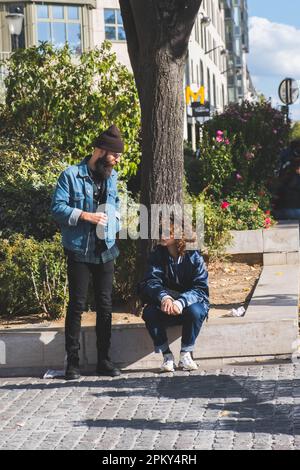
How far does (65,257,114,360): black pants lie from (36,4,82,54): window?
3531cm

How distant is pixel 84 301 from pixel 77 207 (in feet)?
2.42

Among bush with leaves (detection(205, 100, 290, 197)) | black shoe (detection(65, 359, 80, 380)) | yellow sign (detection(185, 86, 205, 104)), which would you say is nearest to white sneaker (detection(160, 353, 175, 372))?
black shoe (detection(65, 359, 80, 380))

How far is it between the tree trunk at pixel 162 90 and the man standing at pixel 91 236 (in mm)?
1149

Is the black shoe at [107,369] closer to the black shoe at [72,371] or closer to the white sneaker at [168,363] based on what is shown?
the black shoe at [72,371]

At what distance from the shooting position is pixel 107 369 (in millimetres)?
7801

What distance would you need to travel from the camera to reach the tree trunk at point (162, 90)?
8828mm

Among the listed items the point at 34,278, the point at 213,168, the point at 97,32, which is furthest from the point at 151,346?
the point at 97,32

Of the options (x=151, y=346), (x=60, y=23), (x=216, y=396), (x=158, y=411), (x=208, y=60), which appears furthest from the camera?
(x=208, y=60)

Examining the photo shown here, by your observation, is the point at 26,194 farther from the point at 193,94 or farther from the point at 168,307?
the point at 193,94

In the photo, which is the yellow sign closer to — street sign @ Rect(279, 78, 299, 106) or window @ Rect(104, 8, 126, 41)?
window @ Rect(104, 8, 126, 41)

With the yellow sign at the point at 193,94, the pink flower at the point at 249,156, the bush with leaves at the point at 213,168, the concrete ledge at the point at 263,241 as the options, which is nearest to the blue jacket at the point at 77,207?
the concrete ledge at the point at 263,241

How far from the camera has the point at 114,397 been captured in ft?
23.1

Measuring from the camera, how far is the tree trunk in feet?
29.0

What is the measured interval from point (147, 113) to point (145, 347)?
88.3 inches
